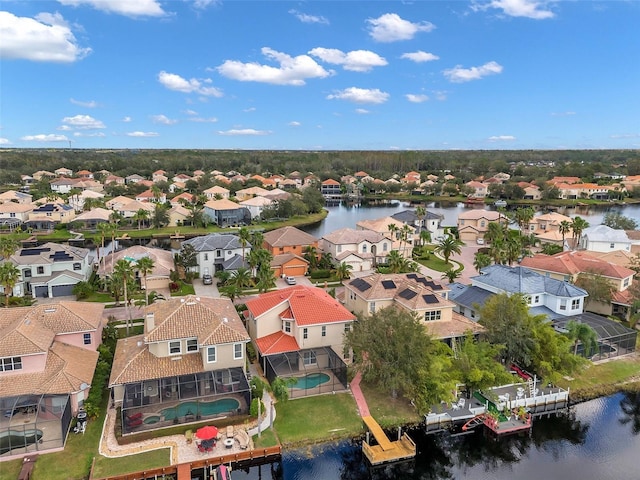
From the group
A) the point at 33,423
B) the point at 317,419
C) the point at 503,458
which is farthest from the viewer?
the point at 317,419

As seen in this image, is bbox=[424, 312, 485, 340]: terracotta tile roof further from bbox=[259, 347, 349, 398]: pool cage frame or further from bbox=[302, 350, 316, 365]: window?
bbox=[302, 350, 316, 365]: window

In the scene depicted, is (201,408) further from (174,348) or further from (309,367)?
(309,367)

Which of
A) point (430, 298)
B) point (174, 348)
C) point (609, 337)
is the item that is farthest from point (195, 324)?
point (609, 337)

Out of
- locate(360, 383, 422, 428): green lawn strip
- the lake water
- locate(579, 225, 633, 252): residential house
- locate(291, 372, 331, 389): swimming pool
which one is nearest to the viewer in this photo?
locate(360, 383, 422, 428): green lawn strip

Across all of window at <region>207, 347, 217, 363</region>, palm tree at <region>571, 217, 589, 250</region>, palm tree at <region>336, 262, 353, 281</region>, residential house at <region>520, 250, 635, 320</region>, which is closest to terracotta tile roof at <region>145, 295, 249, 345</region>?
window at <region>207, 347, 217, 363</region>

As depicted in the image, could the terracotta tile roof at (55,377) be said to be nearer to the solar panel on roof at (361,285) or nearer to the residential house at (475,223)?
the solar panel on roof at (361,285)

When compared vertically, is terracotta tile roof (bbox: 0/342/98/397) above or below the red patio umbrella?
above

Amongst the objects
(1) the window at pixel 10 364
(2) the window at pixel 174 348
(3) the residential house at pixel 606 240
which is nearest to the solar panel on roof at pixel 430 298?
(2) the window at pixel 174 348
